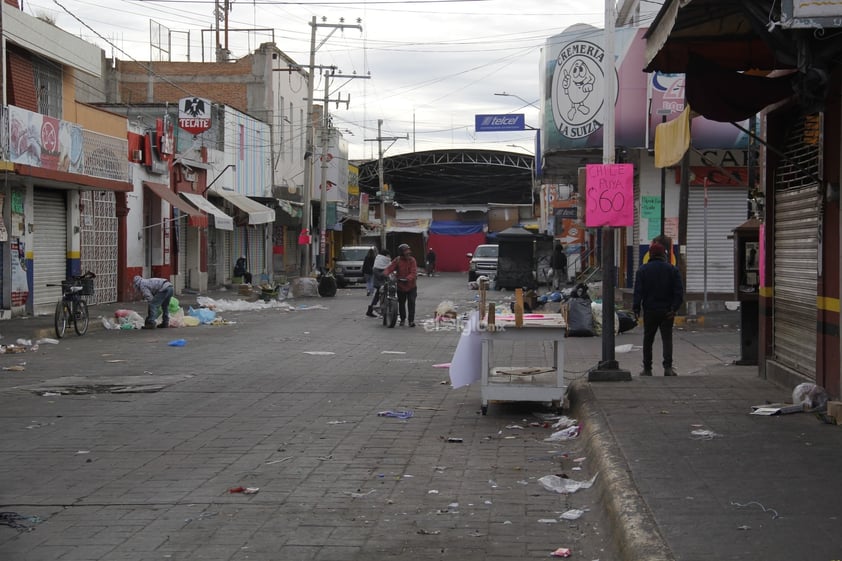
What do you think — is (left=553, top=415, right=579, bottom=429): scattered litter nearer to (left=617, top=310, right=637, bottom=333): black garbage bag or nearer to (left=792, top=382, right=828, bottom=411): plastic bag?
(left=792, top=382, right=828, bottom=411): plastic bag

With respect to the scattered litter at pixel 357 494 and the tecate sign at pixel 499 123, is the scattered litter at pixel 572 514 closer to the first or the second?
the scattered litter at pixel 357 494

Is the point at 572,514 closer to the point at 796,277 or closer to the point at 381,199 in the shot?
the point at 796,277

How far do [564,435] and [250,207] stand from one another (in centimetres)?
3416

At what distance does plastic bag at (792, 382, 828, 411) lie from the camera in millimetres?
9570

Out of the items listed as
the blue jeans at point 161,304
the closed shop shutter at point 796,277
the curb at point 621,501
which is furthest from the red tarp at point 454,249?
the curb at point 621,501

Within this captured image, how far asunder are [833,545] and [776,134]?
7770mm

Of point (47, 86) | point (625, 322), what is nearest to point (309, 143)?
point (47, 86)

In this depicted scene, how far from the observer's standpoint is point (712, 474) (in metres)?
7.04

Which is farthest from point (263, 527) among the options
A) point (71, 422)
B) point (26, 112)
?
point (26, 112)

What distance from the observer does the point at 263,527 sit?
21.4ft

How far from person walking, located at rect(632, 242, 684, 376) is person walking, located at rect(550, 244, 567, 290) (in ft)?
84.7

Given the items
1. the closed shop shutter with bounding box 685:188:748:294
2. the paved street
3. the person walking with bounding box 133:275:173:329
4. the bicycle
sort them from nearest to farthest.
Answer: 1. the paved street
2. the bicycle
3. the person walking with bounding box 133:275:173:329
4. the closed shop shutter with bounding box 685:188:748:294

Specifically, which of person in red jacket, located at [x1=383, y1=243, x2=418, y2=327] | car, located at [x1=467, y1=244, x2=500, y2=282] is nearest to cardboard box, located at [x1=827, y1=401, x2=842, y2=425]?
person in red jacket, located at [x1=383, y1=243, x2=418, y2=327]

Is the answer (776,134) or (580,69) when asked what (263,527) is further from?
(580,69)
